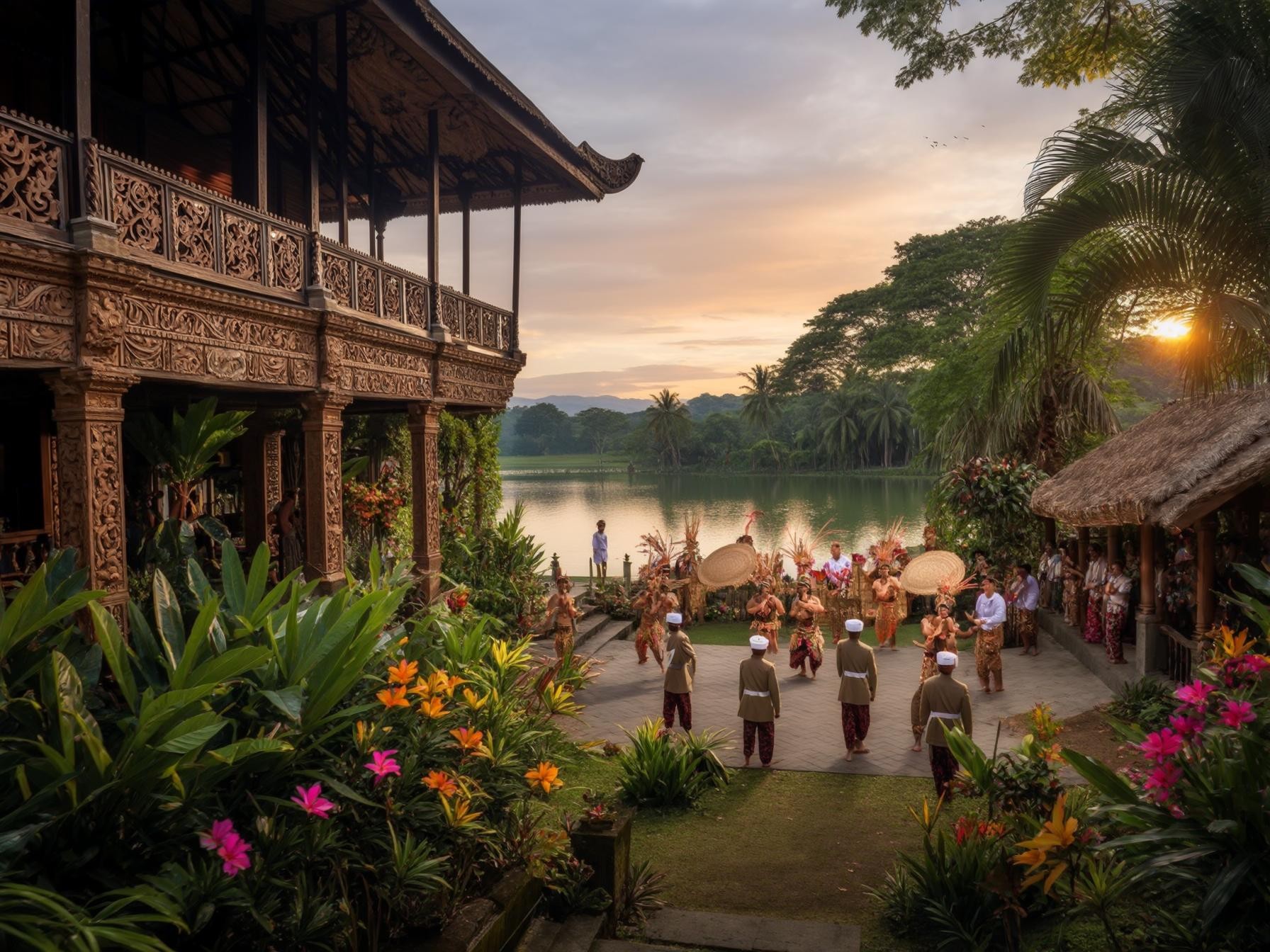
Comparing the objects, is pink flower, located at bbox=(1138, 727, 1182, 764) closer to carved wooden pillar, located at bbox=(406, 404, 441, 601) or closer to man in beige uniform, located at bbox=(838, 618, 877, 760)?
man in beige uniform, located at bbox=(838, 618, 877, 760)

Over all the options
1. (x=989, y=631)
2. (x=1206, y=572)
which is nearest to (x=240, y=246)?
(x=989, y=631)

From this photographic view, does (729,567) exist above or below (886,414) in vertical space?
below

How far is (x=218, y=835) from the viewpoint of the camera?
11.9 feet

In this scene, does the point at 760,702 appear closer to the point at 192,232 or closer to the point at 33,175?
the point at 192,232

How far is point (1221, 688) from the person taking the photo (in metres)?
4.77

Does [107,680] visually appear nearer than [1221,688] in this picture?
No

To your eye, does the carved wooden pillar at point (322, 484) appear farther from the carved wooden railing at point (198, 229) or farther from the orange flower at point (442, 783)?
the orange flower at point (442, 783)

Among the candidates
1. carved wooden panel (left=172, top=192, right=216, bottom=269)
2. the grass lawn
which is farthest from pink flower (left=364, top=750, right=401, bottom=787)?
the grass lawn

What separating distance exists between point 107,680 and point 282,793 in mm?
2374

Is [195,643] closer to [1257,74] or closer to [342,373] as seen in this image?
[342,373]

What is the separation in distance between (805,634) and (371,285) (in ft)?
23.2

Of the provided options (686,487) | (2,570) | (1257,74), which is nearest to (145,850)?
(2,570)

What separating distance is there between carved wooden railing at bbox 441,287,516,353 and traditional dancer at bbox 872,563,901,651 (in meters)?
6.98

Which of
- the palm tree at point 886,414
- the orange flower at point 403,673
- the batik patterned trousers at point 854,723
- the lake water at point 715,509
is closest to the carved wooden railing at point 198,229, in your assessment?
the orange flower at point 403,673
